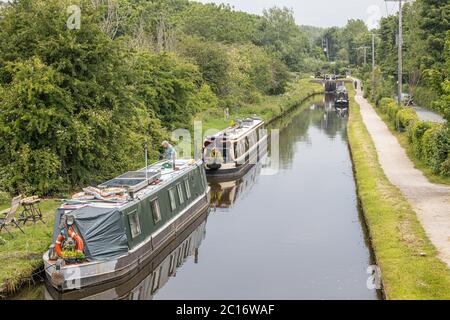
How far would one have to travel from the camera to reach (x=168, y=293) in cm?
1473

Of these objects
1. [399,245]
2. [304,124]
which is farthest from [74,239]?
[304,124]

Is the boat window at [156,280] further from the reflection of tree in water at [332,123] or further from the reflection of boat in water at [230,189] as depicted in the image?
the reflection of tree in water at [332,123]

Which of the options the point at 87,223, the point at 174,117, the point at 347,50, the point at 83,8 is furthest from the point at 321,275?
the point at 347,50

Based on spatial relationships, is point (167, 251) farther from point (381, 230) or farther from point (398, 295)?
point (398, 295)

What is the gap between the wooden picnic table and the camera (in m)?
16.7

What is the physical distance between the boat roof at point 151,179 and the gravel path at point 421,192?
6.88 metres

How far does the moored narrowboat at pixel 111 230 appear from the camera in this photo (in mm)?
14031

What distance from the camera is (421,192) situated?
20625mm

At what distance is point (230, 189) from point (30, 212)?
10.1 metres

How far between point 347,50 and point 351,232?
118 m

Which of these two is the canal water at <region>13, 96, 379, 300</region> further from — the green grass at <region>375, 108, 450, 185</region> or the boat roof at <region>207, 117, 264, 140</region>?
the green grass at <region>375, 108, 450, 185</region>

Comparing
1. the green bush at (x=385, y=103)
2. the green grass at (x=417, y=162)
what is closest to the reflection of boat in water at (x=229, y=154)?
the green grass at (x=417, y=162)

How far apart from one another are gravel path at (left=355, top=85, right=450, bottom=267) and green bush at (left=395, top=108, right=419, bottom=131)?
103 cm

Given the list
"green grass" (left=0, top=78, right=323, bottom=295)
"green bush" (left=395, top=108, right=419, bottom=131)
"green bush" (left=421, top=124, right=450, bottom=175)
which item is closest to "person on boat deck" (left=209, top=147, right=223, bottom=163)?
"green bush" (left=421, top=124, right=450, bottom=175)
